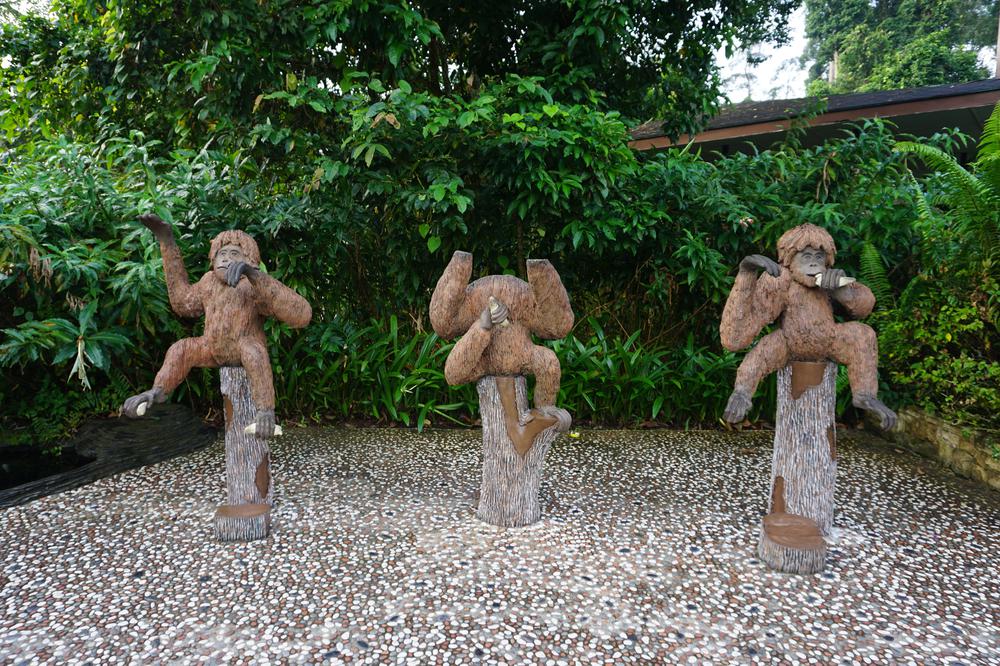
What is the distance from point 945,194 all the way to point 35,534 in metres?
5.00

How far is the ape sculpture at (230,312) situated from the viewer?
7.73 feet

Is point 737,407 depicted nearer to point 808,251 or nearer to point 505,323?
point 808,251

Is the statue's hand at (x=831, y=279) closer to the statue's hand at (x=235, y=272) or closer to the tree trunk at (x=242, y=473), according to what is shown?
the statue's hand at (x=235, y=272)

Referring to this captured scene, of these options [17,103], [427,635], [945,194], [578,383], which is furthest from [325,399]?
[945,194]

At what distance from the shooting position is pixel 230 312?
239 cm

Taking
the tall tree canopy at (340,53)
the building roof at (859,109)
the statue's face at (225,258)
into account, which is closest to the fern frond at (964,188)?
the tall tree canopy at (340,53)

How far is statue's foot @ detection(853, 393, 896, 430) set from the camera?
7.04ft

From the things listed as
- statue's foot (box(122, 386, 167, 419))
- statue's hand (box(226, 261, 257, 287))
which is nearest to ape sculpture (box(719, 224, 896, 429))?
statue's hand (box(226, 261, 257, 287))

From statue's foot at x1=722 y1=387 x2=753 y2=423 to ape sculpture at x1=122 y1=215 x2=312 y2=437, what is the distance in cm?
177

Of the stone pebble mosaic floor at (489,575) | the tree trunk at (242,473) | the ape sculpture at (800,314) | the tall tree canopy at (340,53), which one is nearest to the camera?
the stone pebble mosaic floor at (489,575)

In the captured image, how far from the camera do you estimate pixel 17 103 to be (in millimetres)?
4836

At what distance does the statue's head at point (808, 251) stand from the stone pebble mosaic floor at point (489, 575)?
1.18m

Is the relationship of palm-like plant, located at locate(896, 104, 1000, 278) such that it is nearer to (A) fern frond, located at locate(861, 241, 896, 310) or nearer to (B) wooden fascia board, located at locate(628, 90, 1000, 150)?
(A) fern frond, located at locate(861, 241, 896, 310)

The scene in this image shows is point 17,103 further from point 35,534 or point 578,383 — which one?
point 578,383
